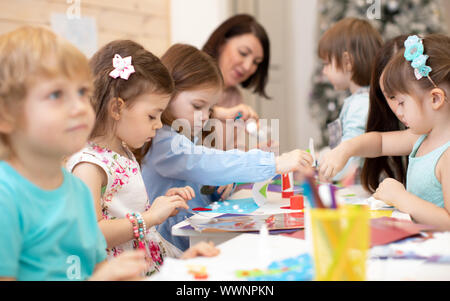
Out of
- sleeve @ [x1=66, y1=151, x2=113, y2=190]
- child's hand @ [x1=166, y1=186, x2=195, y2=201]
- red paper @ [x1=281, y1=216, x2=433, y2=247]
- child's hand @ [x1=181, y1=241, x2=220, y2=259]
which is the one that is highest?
sleeve @ [x1=66, y1=151, x2=113, y2=190]

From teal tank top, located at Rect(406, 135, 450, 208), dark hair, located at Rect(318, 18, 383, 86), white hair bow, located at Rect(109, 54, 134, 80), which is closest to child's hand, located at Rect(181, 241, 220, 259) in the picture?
white hair bow, located at Rect(109, 54, 134, 80)

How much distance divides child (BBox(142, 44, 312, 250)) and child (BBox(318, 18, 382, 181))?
66 centimetres

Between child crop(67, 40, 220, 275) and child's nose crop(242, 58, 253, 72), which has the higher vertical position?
child's nose crop(242, 58, 253, 72)

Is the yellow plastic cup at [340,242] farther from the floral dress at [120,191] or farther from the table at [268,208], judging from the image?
the floral dress at [120,191]

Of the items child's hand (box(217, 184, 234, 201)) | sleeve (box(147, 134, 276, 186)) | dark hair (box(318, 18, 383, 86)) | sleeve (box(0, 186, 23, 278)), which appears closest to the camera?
sleeve (box(0, 186, 23, 278))

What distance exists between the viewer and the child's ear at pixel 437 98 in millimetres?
1355

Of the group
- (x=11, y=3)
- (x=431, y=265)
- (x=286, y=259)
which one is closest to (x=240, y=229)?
(x=286, y=259)

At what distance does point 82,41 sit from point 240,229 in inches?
87.4

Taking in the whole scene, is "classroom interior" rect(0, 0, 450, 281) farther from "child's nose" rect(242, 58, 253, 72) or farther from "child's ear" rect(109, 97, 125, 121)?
"child's nose" rect(242, 58, 253, 72)

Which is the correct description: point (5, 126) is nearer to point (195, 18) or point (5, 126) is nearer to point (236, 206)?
point (236, 206)

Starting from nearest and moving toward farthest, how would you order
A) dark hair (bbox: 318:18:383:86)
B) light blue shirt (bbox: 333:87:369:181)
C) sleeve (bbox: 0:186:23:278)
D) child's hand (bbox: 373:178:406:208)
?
1. sleeve (bbox: 0:186:23:278)
2. child's hand (bbox: 373:178:406:208)
3. light blue shirt (bbox: 333:87:369:181)
4. dark hair (bbox: 318:18:383:86)

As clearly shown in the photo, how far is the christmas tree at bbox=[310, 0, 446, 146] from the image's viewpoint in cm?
423

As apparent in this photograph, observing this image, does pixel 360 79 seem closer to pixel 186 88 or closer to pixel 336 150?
pixel 336 150
